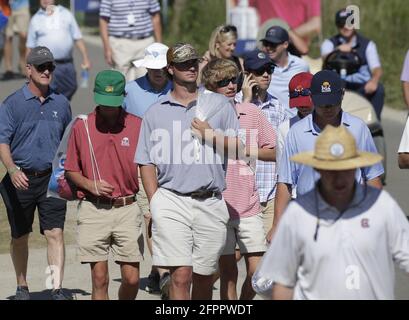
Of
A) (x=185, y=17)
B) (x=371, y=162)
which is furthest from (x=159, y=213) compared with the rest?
(x=185, y=17)

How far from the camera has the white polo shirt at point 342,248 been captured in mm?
6395

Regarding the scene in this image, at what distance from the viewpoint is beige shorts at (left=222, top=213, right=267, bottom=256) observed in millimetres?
9414

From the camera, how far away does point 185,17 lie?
2919 centimetres

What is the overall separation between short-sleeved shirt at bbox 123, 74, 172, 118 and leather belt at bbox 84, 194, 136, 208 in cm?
160

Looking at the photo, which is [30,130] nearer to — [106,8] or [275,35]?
[275,35]

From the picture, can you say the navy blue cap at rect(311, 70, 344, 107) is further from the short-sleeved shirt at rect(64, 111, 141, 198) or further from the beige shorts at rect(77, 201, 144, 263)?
the beige shorts at rect(77, 201, 144, 263)

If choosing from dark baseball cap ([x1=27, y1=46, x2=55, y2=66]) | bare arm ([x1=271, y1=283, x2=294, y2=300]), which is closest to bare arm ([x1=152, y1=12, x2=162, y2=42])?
dark baseball cap ([x1=27, y1=46, x2=55, y2=66])

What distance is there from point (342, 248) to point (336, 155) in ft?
1.52

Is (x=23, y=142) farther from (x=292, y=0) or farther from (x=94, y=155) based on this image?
(x=292, y=0)

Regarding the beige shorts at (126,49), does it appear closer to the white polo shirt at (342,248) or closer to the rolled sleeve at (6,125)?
the rolled sleeve at (6,125)

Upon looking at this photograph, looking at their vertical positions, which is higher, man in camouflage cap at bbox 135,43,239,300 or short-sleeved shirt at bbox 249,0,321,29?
man in camouflage cap at bbox 135,43,239,300

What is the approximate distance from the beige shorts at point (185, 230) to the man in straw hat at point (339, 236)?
2.21 meters

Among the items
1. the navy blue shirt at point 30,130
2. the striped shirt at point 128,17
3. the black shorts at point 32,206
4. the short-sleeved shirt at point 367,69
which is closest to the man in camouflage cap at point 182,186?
the navy blue shirt at point 30,130

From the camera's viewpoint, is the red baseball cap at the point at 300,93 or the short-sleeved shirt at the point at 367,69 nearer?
the red baseball cap at the point at 300,93
